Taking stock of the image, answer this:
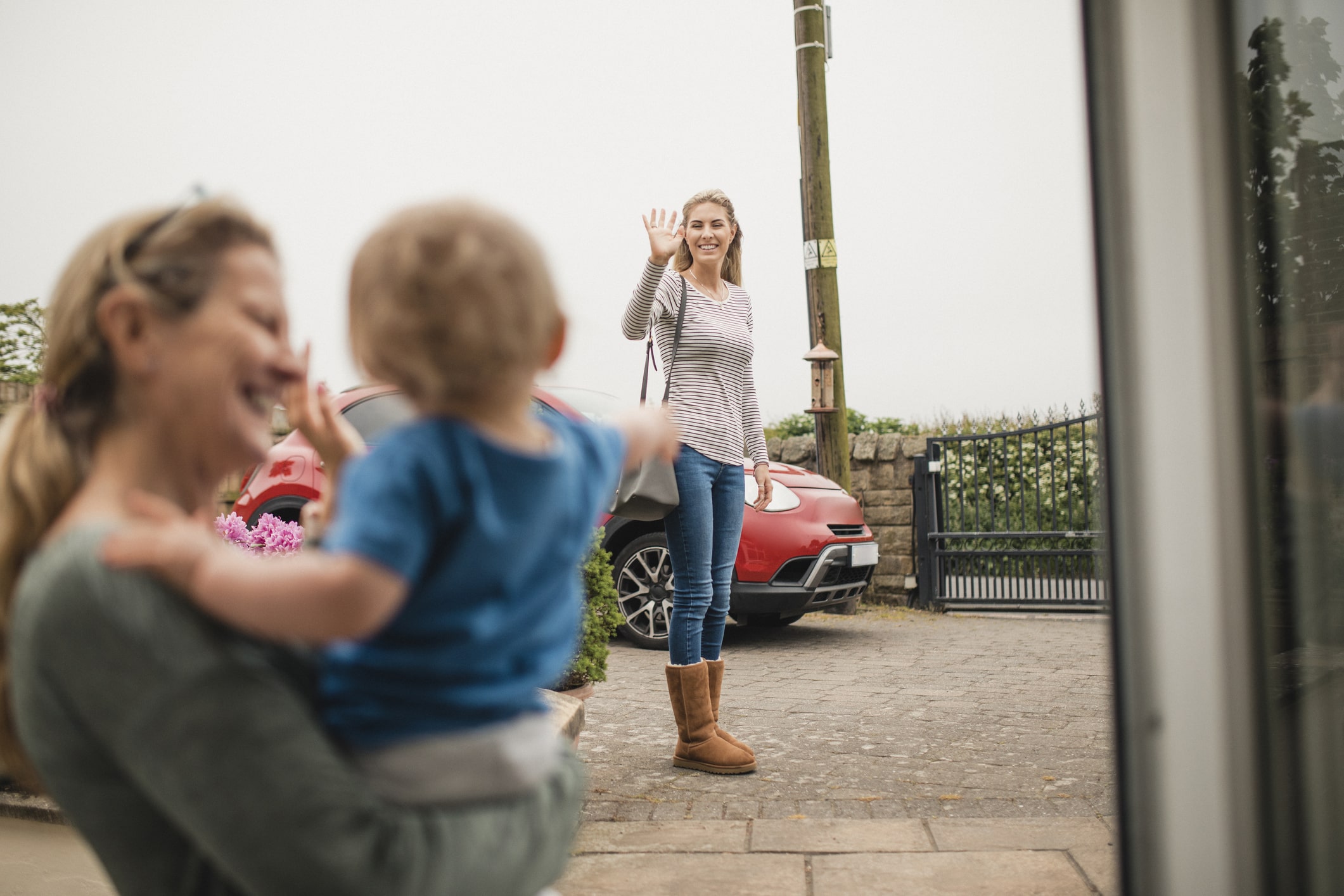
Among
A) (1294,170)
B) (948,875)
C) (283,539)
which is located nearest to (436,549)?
(1294,170)

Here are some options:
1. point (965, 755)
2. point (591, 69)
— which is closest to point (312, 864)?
point (965, 755)

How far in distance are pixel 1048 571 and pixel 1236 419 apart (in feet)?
27.8

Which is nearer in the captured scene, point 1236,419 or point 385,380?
point 385,380

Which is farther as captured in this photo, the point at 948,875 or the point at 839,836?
the point at 839,836

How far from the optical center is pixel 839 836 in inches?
113

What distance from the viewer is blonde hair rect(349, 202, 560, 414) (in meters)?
0.85

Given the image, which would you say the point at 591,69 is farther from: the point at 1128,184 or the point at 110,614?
the point at 110,614

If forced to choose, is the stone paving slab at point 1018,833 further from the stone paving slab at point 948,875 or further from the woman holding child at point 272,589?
the woman holding child at point 272,589

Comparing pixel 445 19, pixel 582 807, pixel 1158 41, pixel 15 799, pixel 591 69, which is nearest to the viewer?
pixel 1158 41

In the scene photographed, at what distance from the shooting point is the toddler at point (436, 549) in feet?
2.57

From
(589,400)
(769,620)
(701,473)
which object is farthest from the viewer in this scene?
(769,620)

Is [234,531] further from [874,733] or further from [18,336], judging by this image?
[18,336]

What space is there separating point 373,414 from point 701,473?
2667mm

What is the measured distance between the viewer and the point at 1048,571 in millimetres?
9086
